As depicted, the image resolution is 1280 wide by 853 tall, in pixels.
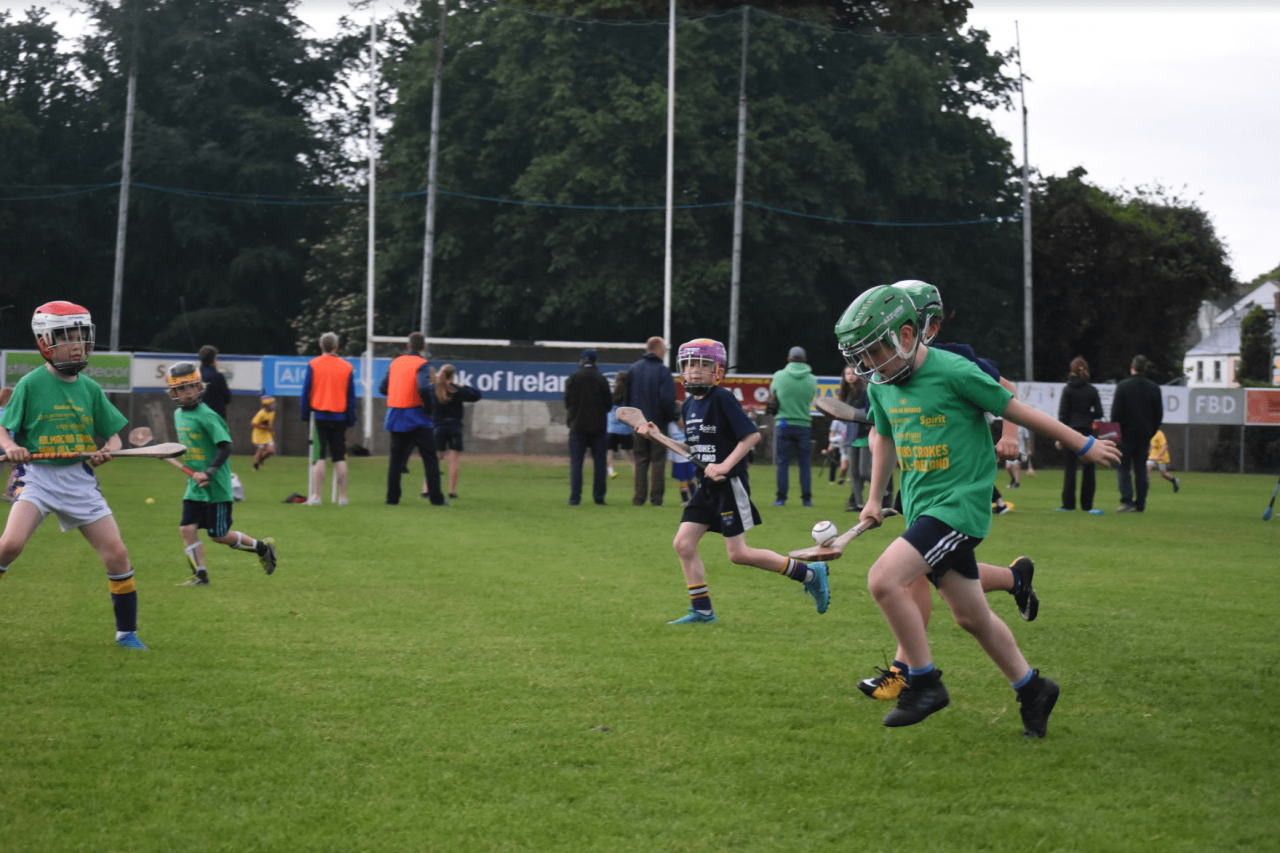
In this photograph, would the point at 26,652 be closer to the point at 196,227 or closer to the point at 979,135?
the point at 979,135

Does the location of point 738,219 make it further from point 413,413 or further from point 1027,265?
point 413,413

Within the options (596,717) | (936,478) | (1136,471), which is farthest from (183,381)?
(1136,471)

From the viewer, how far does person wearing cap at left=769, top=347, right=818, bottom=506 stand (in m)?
18.0

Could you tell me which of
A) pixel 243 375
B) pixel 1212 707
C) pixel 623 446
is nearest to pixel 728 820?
pixel 1212 707

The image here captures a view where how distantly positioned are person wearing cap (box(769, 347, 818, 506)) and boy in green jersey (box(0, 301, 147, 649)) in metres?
11.3

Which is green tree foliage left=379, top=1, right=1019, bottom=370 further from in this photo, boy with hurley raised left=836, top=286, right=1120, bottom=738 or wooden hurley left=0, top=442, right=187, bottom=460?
boy with hurley raised left=836, top=286, right=1120, bottom=738

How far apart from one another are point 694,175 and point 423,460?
21606 millimetres

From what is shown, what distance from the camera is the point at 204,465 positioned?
10.1 metres

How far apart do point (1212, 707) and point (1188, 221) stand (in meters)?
48.4

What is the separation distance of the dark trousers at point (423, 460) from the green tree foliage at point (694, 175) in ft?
63.7

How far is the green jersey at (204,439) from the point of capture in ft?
31.9

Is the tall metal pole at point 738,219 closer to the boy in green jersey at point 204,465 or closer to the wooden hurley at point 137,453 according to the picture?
the boy in green jersey at point 204,465

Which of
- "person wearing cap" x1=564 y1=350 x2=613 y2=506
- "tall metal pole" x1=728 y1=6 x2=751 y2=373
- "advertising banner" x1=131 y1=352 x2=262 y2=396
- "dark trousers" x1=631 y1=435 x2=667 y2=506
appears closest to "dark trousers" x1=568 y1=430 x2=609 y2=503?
"person wearing cap" x1=564 y1=350 x2=613 y2=506

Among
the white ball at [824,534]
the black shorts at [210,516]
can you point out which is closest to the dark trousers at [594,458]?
the black shorts at [210,516]
